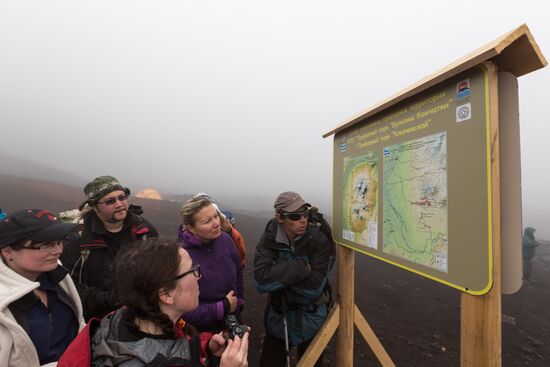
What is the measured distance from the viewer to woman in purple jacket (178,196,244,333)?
329 centimetres

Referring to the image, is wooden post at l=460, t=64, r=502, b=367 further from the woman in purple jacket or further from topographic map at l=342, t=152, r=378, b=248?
the woman in purple jacket

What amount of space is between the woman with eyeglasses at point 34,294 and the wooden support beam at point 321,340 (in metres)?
2.44

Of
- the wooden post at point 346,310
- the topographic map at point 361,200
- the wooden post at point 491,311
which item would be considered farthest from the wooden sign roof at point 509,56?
the wooden post at point 346,310

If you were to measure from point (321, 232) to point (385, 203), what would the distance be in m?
1.22

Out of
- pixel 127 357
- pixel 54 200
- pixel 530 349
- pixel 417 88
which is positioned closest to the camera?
pixel 127 357

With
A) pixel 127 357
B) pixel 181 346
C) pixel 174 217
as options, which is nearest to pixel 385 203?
pixel 181 346

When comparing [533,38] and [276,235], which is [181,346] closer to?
[276,235]

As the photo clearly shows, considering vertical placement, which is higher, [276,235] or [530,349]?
[276,235]

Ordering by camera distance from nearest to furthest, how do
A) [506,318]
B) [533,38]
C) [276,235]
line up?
[533,38], [276,235], [506,318]

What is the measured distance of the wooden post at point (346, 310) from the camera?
3.58m

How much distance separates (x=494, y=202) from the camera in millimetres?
1758

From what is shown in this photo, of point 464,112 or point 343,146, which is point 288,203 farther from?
point 464,112

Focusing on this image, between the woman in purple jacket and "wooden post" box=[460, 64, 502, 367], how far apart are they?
2.34 meters

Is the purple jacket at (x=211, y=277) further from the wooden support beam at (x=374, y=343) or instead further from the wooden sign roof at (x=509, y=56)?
the wooden sign roof at (x=509, y=56)
